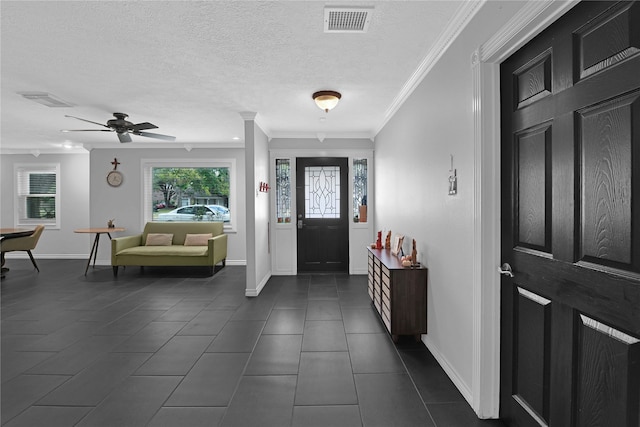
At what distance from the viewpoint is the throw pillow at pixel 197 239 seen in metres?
6.66

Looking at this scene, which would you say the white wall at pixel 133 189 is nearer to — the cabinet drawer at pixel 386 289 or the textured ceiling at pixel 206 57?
the textured ceiling at pixel 206 57

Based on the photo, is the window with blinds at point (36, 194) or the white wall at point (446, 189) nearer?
the white wall at point (446, 189)

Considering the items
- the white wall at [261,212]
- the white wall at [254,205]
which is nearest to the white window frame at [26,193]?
the white wall at [261,212]

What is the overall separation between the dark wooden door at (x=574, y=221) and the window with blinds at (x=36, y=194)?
942cm

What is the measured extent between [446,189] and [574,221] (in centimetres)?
116

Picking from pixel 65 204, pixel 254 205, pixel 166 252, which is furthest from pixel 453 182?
pixel 65 204

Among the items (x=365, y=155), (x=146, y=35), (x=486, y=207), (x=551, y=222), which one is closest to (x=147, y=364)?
(x=146, y=35)

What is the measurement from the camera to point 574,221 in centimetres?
143

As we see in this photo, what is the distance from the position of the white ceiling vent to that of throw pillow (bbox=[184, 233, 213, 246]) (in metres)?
5.13

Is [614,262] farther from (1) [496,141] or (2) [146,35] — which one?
(2) [146,35]

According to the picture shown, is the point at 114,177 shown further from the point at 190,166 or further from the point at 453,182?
the point at 453,182

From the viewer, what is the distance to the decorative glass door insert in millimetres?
6207

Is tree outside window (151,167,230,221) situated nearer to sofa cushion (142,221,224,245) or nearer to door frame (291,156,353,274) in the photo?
sofa cushion (142,221,224,245)

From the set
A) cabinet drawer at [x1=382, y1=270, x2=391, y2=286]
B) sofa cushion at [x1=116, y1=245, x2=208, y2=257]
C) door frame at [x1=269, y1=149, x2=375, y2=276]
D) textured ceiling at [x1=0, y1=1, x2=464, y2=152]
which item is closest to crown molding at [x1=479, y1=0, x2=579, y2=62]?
textured ceiling at [x1=0, y1=1, x2=464, y2=152]
